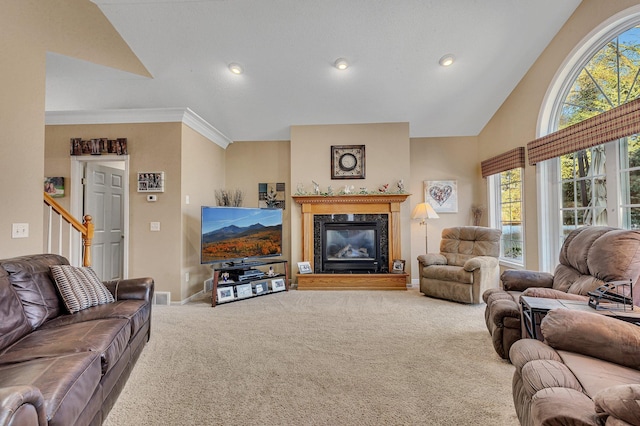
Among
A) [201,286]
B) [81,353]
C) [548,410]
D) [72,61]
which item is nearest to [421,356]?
[548,410]

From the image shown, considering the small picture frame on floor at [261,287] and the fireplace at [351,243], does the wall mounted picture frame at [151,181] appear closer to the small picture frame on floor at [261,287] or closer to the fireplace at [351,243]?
the small picture frame on floor at [261,287]

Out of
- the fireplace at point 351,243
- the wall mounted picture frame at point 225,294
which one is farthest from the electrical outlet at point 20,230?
the fireplace at point 351,243

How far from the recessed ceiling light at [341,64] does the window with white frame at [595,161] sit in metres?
2.53

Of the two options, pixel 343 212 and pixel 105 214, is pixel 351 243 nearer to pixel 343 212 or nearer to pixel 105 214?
pixel 343 212

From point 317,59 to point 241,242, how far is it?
268 cm

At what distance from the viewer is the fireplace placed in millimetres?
4887

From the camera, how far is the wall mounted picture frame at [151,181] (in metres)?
3.95

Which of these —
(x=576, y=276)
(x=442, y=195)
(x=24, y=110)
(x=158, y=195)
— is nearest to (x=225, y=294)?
(x=158, y=195)

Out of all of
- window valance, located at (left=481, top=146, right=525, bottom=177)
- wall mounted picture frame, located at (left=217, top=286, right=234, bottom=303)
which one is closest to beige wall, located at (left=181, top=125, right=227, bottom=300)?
wall mounted picture frame, located at (left=217, top=286, right=234, bottom=303)

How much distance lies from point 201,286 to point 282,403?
3.13 metres

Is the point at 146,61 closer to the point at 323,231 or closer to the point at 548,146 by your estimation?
the point at 323,231

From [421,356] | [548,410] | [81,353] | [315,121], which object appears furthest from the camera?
[315,121]

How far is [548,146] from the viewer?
11.6 feet

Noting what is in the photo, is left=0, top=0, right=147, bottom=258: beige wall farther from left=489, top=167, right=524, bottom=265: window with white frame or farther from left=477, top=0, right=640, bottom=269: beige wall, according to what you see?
left=489, top=167, right=524, bottom=265: window with white frame
